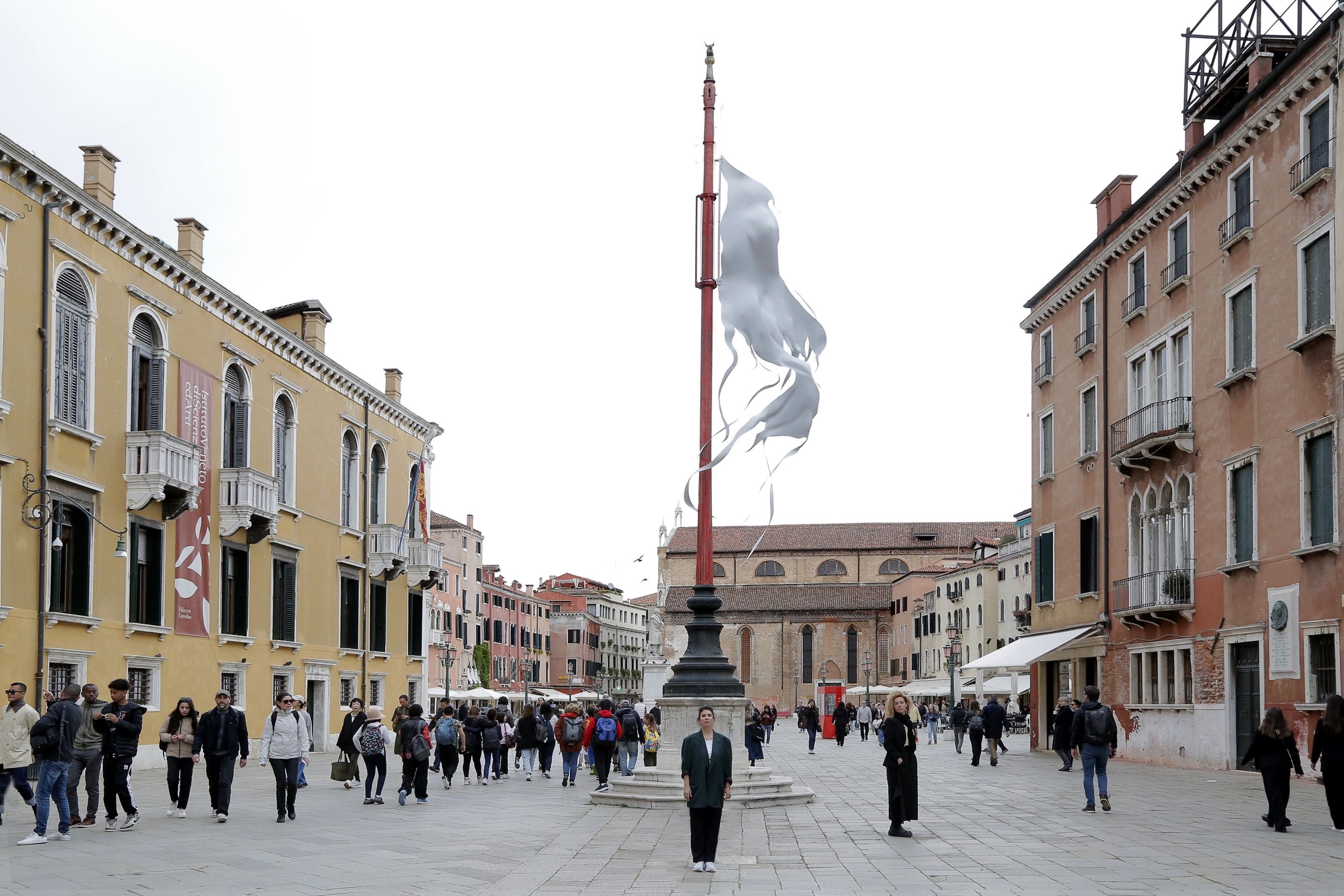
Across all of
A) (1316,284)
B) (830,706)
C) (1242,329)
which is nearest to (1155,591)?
(1242,329)

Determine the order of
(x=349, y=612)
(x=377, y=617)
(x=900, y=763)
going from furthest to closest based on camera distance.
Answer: (x=377, y=617) < (x=349, y=612) < (x=900, y=763)

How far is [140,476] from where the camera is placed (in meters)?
26.0

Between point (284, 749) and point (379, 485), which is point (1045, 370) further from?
point (284, 749)

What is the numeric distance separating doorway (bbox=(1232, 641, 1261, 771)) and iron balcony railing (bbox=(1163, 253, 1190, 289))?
743 centimetres

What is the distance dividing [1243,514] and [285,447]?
70.0ft

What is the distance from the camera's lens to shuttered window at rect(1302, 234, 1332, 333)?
72.9ft

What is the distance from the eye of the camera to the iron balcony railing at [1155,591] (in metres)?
27.6

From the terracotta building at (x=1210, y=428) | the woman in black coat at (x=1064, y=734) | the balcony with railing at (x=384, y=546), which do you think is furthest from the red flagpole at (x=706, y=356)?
the balcony with railing at (x=384, y=546)

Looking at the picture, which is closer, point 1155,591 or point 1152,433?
point 1152,433

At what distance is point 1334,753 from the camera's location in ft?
48.5

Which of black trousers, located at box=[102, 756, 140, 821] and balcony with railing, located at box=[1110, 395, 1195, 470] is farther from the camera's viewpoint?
balcony with railing, located at box=[1110, 395, 1195, 470]

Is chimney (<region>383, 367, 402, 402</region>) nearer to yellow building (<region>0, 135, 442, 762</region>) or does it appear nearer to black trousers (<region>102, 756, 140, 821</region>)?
yellow building (<region>0, 135, 442, 762</region>)

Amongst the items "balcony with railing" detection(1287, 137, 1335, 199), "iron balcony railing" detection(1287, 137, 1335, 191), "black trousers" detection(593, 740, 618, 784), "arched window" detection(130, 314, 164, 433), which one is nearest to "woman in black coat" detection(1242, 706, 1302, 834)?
"black trousers" detection(593, 740, 618, 784)

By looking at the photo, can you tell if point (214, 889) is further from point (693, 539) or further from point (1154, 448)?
point (693, 539)
